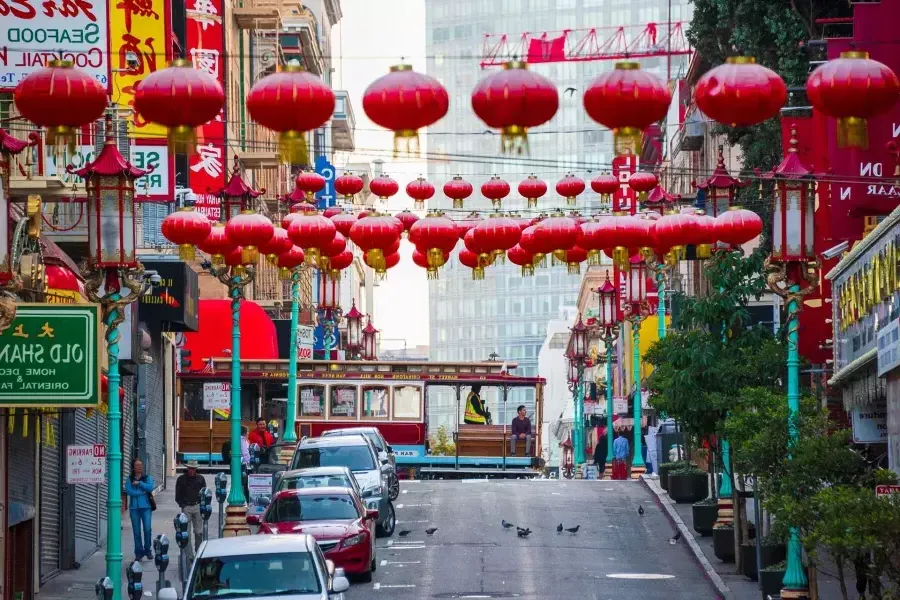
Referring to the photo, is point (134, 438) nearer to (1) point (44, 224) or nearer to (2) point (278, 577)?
(1) point (44, 224)

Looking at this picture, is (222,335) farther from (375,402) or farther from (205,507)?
(205,507)

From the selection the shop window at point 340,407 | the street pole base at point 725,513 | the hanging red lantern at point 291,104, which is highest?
the hanging red lantern at point 291,104

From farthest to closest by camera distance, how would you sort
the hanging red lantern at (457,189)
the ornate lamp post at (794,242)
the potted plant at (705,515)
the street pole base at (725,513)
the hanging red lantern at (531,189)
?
1. the potted plant at (705,515)
2. the street pole base at (725,513)
3. the hanging red lantern at (457,189)
4. the hanging red lantern at (531,189)
5. the ornate lamp post at (794,242)

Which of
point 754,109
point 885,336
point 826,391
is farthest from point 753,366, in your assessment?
point 754,109

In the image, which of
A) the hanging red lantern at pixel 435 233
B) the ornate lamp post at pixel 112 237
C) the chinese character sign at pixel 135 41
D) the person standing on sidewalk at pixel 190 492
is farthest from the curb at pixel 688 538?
the chinese character sign at pixel 135 41

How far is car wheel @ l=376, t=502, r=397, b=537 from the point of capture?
111ft

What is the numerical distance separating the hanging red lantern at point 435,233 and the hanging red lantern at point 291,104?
9350mm

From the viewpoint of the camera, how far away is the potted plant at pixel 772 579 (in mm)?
25984

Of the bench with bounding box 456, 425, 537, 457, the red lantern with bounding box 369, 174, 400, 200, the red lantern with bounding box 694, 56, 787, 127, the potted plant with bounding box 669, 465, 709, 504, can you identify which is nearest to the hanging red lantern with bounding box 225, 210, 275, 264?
the red lantern with bounding box 369, 174, 400, 200

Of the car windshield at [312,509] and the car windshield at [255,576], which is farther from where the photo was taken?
the car windshield at [312,509]

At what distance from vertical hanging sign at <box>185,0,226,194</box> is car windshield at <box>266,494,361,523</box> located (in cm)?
1965

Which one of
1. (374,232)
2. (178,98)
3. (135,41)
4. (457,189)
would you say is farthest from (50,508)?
(178,98)

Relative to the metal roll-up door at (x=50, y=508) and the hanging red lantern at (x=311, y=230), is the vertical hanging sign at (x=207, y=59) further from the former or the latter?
the hanging red lantern at (x=311, y=230)

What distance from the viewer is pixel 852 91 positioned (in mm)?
14539
